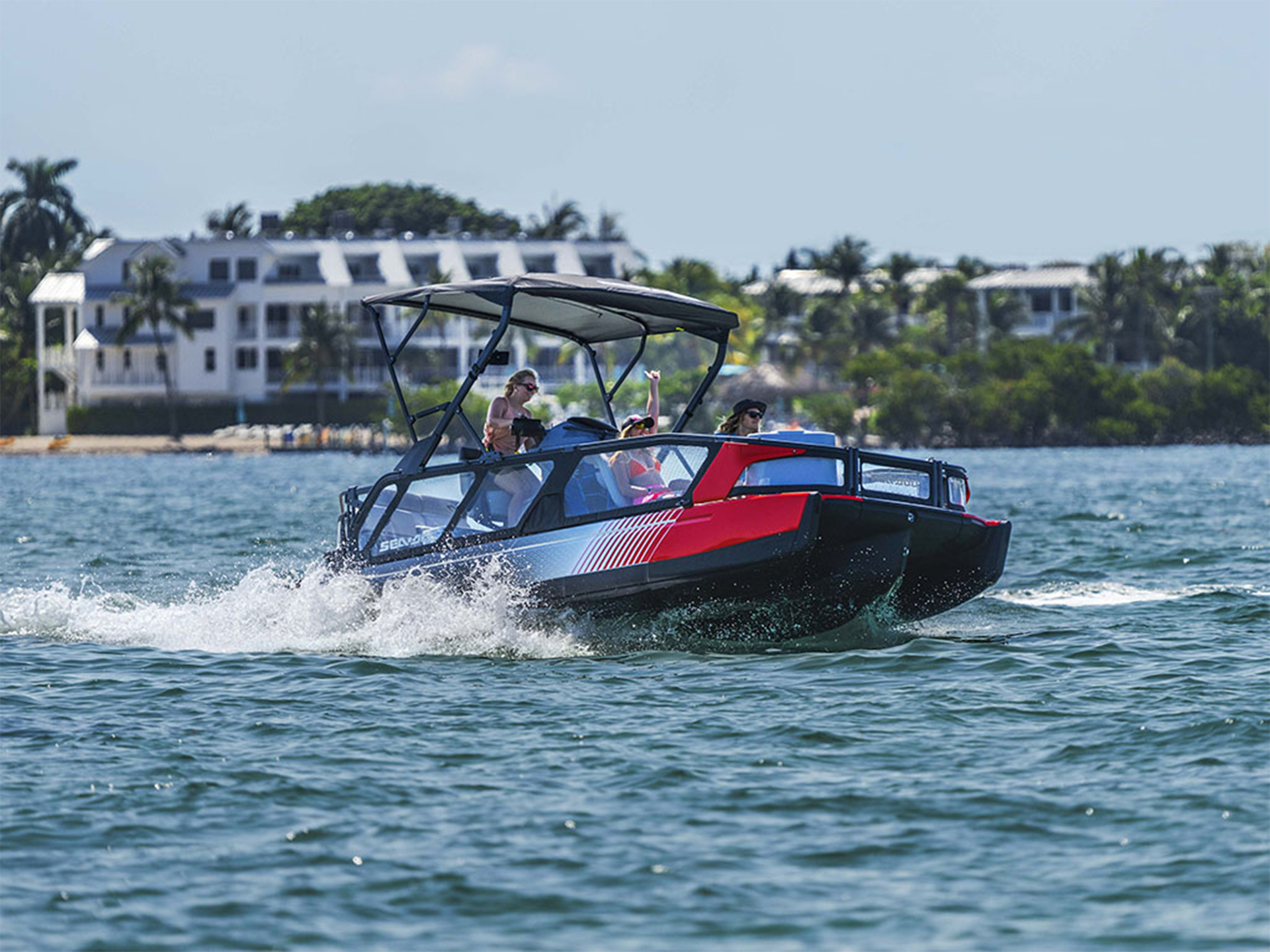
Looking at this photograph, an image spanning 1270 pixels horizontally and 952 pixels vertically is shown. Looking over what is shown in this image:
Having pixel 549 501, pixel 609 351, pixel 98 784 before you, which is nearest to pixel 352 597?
pixel 549 501

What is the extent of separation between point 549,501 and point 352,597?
2.14m

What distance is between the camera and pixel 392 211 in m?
131

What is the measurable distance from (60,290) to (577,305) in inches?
3695

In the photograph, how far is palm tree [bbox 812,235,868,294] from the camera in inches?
4577

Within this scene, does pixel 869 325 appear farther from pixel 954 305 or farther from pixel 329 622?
pixel 329 622

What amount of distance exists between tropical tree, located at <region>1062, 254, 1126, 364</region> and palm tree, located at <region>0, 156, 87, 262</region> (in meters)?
61.2

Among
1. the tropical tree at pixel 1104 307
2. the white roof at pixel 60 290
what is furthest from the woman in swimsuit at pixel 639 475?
the tropical tree at pixel 1104 307

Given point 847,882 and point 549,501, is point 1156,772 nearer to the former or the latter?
point 847,882

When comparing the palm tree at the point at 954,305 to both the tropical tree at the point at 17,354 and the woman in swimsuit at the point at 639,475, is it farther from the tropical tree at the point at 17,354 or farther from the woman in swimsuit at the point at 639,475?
the woman in swimsuit at the point at 639,475

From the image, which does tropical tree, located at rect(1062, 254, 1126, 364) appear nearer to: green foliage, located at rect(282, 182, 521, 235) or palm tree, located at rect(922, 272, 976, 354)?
palm tree, located at rect(922, 272, 976, 354)

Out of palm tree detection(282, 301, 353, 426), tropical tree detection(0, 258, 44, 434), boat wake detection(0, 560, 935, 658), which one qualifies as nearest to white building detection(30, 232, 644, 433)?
palm tree detection(282, 301, 353, 426)

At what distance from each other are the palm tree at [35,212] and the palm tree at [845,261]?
153ft

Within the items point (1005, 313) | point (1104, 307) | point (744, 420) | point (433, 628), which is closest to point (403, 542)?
point (433, 628)

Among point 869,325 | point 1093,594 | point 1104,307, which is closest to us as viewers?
point 1093,594
